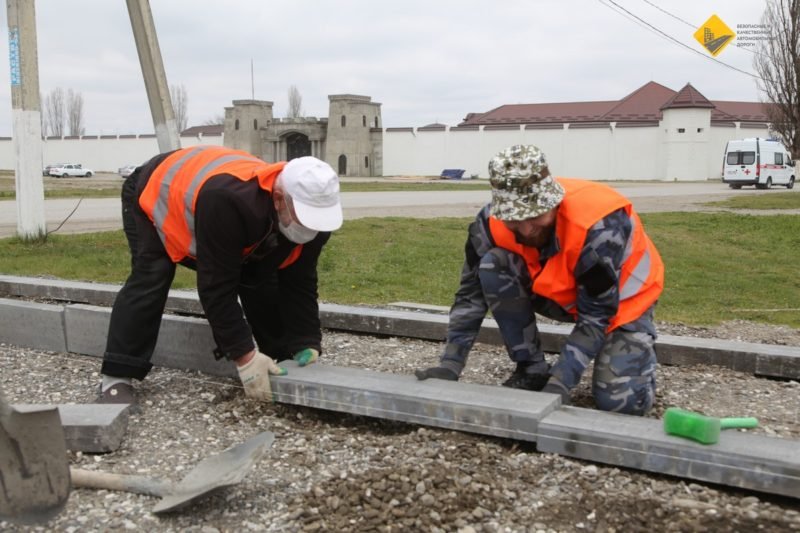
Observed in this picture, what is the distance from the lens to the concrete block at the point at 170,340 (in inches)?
167

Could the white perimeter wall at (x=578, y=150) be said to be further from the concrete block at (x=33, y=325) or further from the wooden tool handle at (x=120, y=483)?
the wooden tool handle at (x=120, y=483)

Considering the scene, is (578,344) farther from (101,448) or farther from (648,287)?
(101,448)

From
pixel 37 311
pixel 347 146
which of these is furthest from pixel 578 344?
pixel 347 146

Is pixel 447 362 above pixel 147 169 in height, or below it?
below

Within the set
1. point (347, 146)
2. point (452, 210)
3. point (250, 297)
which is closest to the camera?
point (250, 297)

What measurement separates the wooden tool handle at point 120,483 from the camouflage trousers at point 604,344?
159 centimetres

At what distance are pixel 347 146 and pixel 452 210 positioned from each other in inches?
1525

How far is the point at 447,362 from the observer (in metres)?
3.67

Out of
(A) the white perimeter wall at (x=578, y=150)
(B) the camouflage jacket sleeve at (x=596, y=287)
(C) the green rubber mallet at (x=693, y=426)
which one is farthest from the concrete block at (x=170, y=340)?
(A) the white perimeter wall at (x=578, y=150)

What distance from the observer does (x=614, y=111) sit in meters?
51.8

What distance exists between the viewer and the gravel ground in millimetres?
2521

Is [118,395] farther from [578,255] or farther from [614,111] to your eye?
[614,111]

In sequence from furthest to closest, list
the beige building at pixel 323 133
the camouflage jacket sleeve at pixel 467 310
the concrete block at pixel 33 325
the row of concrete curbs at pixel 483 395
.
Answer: the beige building at pixel 323 133 < the concrete block at pixel 33 325 < the camouflage jacket sleeve at pixel 467 310 < the row of concrete curbs at pixel 483 395

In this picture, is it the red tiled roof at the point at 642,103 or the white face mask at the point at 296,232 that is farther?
the red tiled roof at the point at 642,103
